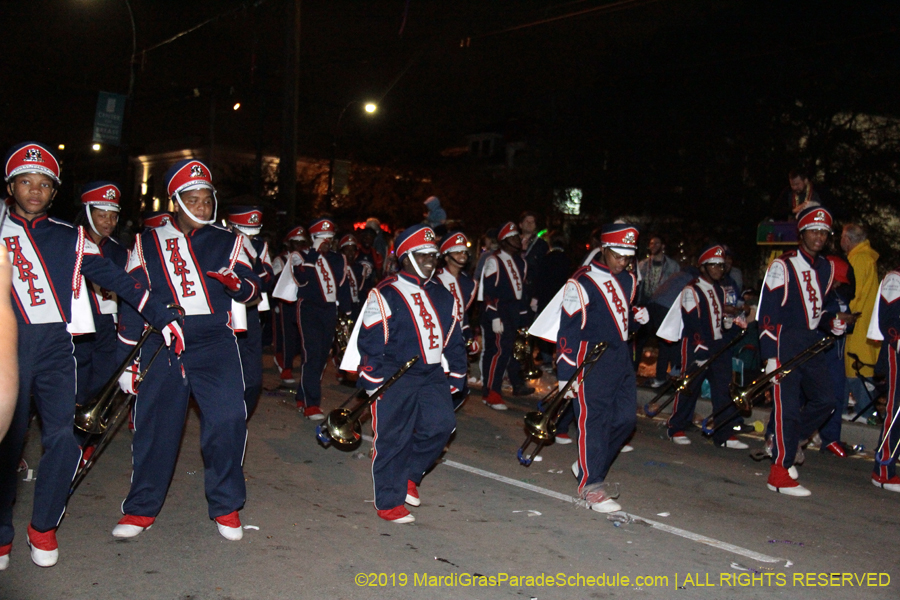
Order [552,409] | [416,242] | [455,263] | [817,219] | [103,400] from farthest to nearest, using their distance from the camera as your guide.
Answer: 1. [455,263]
2. [817,219]
3. [552,409]
4. [416,242]
5. [103,400]

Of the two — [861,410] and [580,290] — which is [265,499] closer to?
[580,290]

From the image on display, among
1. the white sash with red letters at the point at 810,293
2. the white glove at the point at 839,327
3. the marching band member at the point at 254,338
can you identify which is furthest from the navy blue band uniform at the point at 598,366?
the marching band member at the point at 254,338

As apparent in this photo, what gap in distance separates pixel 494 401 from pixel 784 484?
4.45 metres

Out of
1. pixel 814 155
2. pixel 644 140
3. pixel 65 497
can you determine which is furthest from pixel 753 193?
pixel 65 497

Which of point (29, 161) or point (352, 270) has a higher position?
point (29, 161)

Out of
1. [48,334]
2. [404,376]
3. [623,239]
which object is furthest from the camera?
[623,239]

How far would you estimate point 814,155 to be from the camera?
23.8m

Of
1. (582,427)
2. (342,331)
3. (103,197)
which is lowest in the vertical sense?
(582,427)

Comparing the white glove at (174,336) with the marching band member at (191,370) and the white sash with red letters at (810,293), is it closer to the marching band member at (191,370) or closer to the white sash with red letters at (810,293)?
the marching band member at (191,370)

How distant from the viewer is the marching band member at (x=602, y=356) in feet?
21.4

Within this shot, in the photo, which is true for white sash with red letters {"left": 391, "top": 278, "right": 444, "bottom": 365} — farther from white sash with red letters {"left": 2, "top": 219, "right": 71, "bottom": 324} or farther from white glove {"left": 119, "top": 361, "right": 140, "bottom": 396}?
white sash with red letters {"left": 2, "top": 219, "right": 71, "bottom": 324}

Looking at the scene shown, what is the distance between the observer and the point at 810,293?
7.32 metres

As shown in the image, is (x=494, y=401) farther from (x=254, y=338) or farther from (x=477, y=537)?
(x=477, y=537)

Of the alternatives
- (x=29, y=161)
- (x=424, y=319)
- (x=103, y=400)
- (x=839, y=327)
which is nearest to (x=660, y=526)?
(x=424, y=319)
